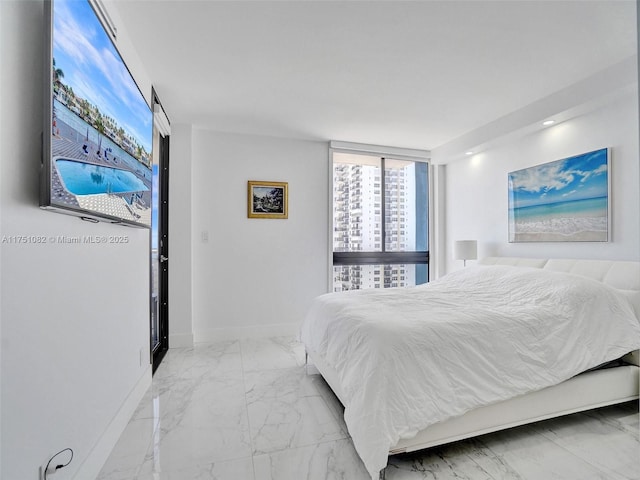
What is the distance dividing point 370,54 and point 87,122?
1777 mm

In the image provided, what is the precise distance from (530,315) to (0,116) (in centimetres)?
254

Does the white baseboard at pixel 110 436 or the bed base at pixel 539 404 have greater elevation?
the bed base at pixel 539 404

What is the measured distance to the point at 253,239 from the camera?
3.84 meters

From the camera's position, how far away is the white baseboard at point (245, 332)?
3.63 meters

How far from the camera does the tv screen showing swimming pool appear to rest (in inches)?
40.8

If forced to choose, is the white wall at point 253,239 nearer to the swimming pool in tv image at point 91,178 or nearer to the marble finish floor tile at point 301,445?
the marble finish floor tile at point 301,445

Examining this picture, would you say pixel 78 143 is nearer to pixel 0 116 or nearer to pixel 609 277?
pixel 0 116

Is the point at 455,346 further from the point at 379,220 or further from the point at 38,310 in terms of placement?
the point at 379,220

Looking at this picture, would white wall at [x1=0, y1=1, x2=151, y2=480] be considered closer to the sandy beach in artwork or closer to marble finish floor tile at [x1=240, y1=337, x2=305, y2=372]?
marble finish floor tile at [x1=240, y1=337, x2=305, y2=372]

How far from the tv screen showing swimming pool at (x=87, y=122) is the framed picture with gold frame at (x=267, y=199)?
6.36 ft

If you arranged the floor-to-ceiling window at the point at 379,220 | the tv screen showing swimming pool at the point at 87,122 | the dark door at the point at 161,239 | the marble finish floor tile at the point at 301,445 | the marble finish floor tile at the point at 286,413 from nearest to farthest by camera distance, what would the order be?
the tv screen showing swimming pool at the point at 87,122 < the marble finish floor tile at the point at 301,445 < the marble finish floor tile at the point at 286,413 < the dark door at the point at 161,239 < the floor-to-ceiling window at the point at 379,220

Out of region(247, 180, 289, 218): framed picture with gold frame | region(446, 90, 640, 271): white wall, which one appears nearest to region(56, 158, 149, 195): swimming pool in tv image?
region(247, 180, 289, 218): framed picture with gold frame

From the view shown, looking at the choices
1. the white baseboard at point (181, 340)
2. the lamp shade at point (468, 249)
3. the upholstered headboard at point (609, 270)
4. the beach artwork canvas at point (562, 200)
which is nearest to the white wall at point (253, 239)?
the white baseboard at point (181, 340)

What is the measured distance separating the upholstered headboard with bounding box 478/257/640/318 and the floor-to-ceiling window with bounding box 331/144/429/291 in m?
1.80
